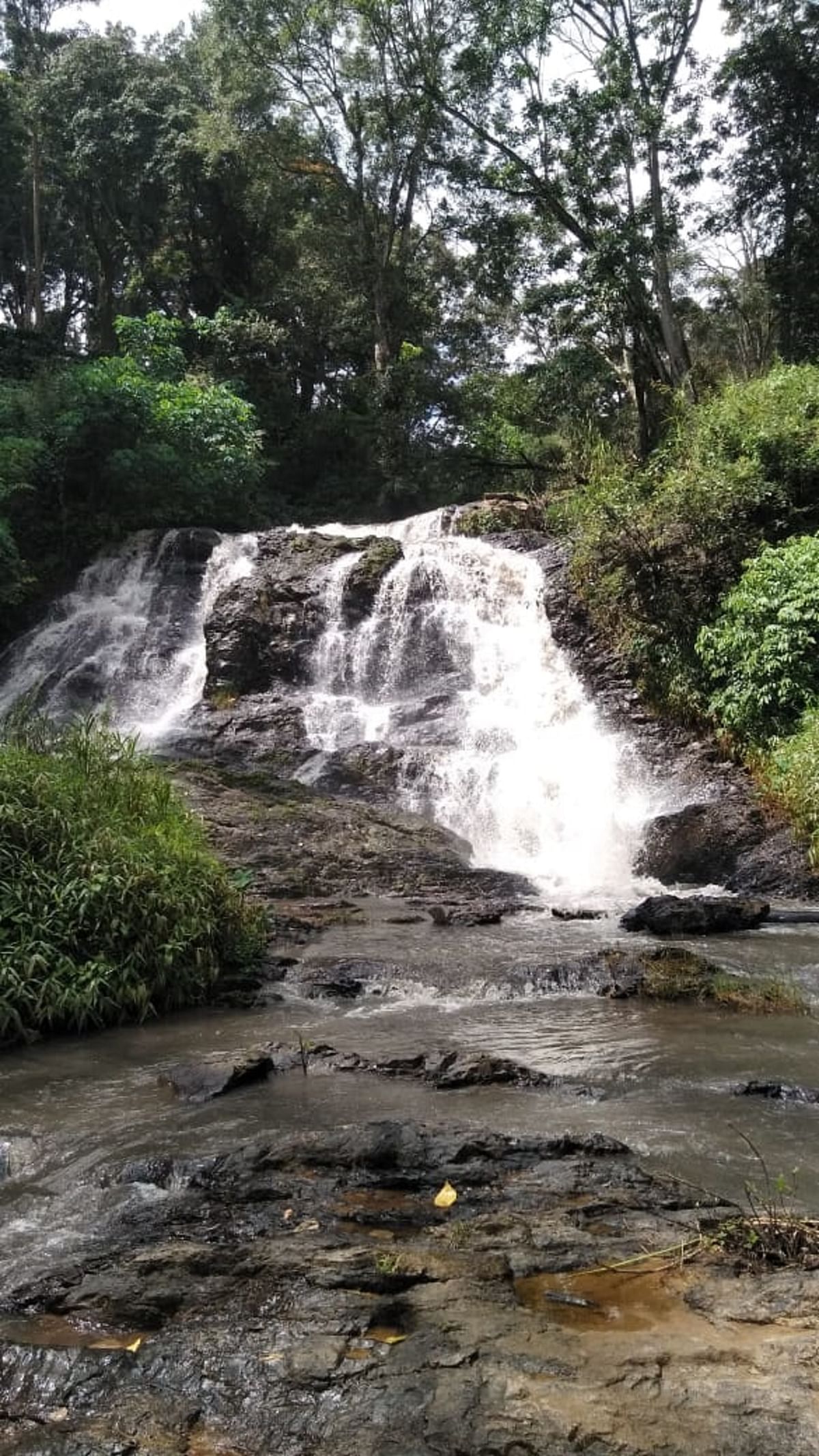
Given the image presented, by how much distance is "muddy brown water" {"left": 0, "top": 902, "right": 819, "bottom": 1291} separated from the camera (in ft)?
12.5

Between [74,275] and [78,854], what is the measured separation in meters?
33.8

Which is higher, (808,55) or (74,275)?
(74,275)

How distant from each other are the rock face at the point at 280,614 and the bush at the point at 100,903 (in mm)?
7379

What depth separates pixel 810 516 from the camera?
14125 mm

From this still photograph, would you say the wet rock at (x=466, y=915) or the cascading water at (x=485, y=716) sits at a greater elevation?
the cascading water at (x=485, y=716)

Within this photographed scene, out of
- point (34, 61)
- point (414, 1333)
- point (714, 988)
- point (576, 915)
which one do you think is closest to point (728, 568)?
point (576, 915)

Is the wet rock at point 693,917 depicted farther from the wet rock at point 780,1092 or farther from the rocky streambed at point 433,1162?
the wet rock at point 780,1092

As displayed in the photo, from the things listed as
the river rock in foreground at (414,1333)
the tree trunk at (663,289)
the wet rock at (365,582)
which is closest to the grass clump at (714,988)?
the river rock in foreground at (414,1333)

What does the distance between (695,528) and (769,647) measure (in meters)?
2.77

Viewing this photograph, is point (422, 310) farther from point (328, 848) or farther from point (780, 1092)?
point (780, 1092)

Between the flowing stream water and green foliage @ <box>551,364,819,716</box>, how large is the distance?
1.09m

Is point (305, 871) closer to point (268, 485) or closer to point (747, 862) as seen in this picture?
point (747, 862)

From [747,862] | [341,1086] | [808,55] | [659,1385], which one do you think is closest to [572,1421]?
[659,1385]

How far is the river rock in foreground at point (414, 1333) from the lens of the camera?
204cm
